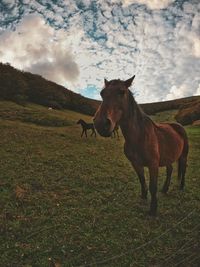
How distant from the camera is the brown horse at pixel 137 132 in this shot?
241 inches

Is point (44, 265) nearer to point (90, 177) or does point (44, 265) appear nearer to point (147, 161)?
point (147, 161)

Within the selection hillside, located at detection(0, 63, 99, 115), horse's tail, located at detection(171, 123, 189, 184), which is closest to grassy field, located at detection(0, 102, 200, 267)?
horse's tail, located at detection(171, 123, 189, 184)

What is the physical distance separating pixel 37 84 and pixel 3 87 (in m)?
7.90

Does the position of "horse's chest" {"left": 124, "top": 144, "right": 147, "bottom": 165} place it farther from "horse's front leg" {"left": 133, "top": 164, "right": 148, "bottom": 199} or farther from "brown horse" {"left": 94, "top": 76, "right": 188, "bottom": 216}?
"horse's front leg" {"left": 133, "top": 164, "right": 148, "bottom": 199}

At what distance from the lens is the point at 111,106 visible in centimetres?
621

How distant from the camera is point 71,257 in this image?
5820 mm

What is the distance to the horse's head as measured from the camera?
5.89 meters

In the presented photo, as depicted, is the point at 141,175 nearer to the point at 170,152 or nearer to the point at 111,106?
the point at 170,152

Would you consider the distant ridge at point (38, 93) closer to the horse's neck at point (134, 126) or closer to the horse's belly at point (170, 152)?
the horse's belly at point (170, 152)

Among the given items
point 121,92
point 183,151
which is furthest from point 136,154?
point 183,151

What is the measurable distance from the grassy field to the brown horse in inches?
35.6

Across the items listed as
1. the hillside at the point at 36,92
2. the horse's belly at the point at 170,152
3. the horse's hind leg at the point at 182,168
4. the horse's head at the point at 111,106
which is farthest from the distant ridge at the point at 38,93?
the horse's head at the point at 111,106

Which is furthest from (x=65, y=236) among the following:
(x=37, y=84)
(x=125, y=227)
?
(x=37, y=84)

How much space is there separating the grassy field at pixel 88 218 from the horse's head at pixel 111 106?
90.2 inches
